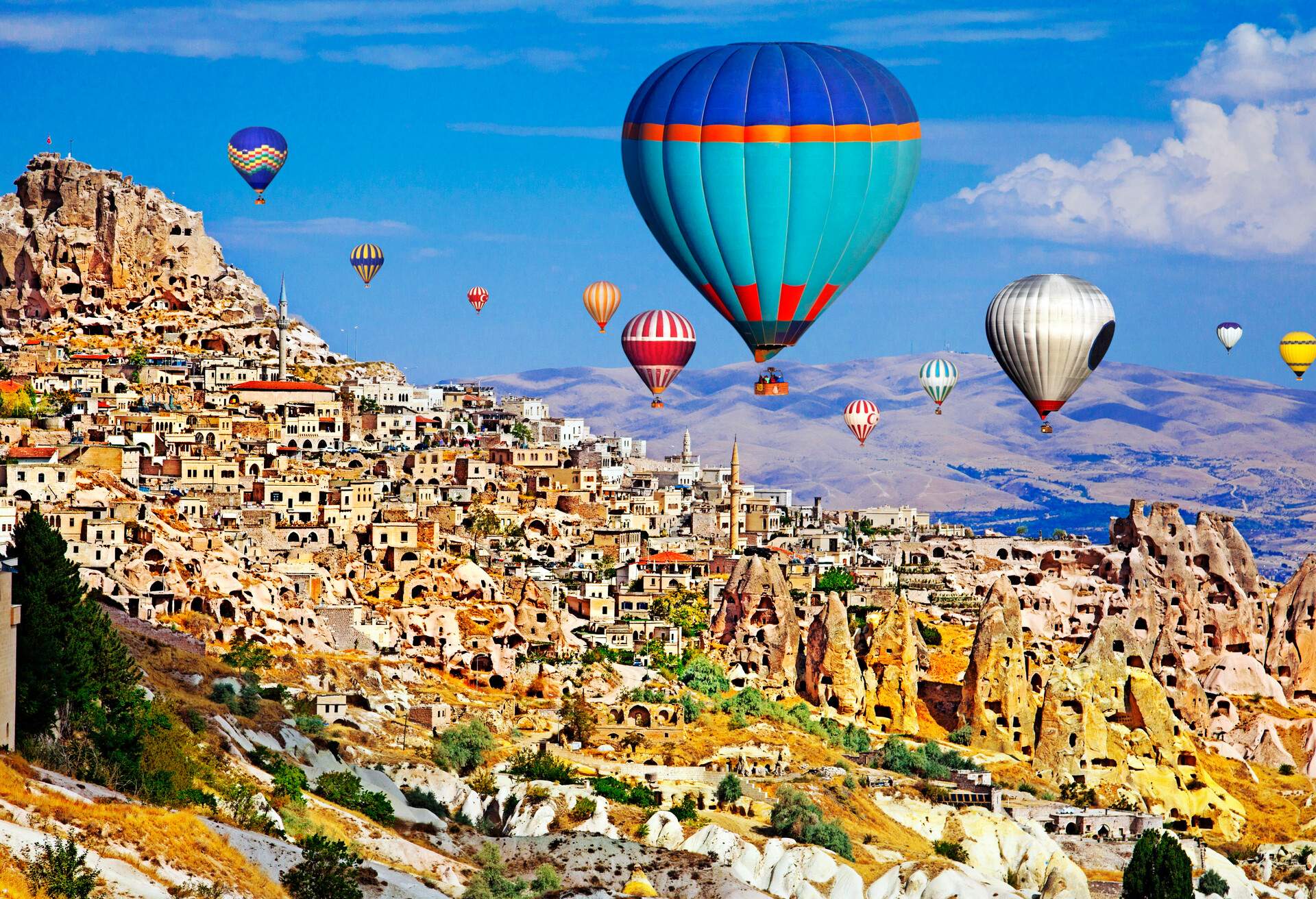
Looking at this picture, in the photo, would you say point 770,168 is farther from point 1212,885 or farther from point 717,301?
point 1212,885

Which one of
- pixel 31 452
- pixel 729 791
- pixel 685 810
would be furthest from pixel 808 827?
pixel 31 452

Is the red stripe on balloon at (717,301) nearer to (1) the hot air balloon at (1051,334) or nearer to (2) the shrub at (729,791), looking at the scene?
(2) the shrub at (729,791)

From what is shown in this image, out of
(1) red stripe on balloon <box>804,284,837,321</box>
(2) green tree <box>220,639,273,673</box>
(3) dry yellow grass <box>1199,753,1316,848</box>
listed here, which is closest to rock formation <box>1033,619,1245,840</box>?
(3) dry yellow grass <box>1199,753,1316,848</box>

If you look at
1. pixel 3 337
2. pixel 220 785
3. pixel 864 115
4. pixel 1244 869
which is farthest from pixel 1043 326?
pixel 3 337

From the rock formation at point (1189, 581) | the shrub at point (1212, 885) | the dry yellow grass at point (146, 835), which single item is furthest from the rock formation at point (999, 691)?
the dry yellow grass at point (146, 835)

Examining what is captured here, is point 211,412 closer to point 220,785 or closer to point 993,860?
point 993,860

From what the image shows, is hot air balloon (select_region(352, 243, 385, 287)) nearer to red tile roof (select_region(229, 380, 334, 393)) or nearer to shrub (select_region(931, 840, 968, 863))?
red tile roof (select_region(229, 380, 334, 393))
